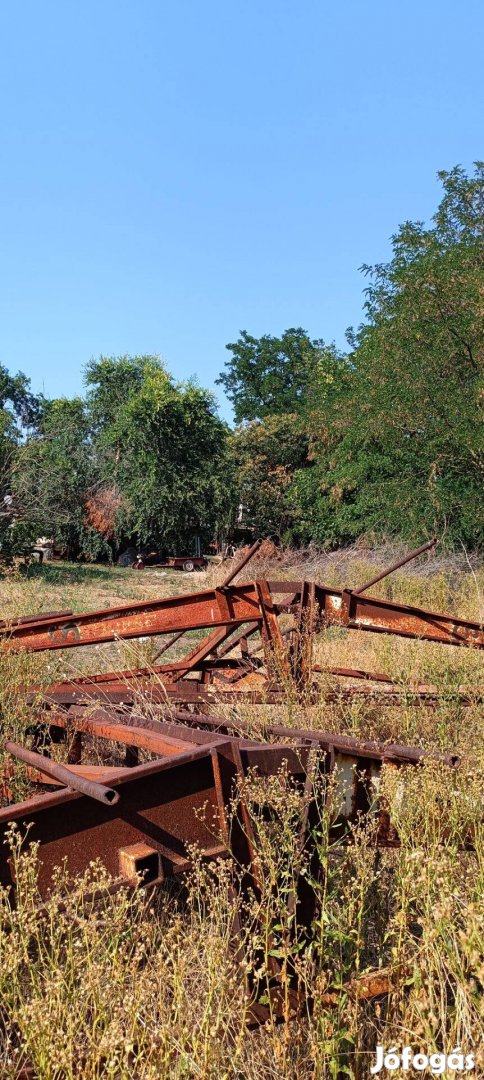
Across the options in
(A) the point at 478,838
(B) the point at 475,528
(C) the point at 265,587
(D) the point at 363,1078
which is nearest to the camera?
(D) the point at 363,1078

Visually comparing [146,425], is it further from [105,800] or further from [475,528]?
[105,800]

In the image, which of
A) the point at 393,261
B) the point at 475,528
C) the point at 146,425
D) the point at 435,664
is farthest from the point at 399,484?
the point at 146,425

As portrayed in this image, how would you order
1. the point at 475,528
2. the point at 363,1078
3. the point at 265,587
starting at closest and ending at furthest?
the point at 363,1078, the point at 265,587, the point at 475,528

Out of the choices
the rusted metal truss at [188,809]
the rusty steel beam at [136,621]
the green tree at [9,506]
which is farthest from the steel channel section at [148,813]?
the green tree at [9,506]

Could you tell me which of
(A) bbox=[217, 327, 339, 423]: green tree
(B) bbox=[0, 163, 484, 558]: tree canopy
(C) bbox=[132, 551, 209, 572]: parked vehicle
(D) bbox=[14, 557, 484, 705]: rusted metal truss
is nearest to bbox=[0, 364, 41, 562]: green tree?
(B) bbox=[0, 163, 484, 558]: tree canopy

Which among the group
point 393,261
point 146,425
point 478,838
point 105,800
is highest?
point 393,261

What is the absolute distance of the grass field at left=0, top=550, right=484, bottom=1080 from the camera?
73.4 inches

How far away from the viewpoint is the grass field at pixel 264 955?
1.86m

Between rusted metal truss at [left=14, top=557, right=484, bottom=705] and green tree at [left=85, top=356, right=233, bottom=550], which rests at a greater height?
green tree at [left=85, top=356, right=233, bottom=550]

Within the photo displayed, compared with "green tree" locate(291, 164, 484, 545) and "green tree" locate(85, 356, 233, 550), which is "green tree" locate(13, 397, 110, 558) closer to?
"green tree" locate(85, 356, 233, 550)

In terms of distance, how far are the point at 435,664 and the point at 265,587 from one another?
1688 millimetres

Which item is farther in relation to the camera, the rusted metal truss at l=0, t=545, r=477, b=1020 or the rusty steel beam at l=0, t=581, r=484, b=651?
the rusty steel beam at l=0, t=581, r=484, b=651

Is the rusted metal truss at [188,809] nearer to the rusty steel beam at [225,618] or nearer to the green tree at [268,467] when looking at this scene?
the rusty steel beam at [225,618]

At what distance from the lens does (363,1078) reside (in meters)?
2.19
